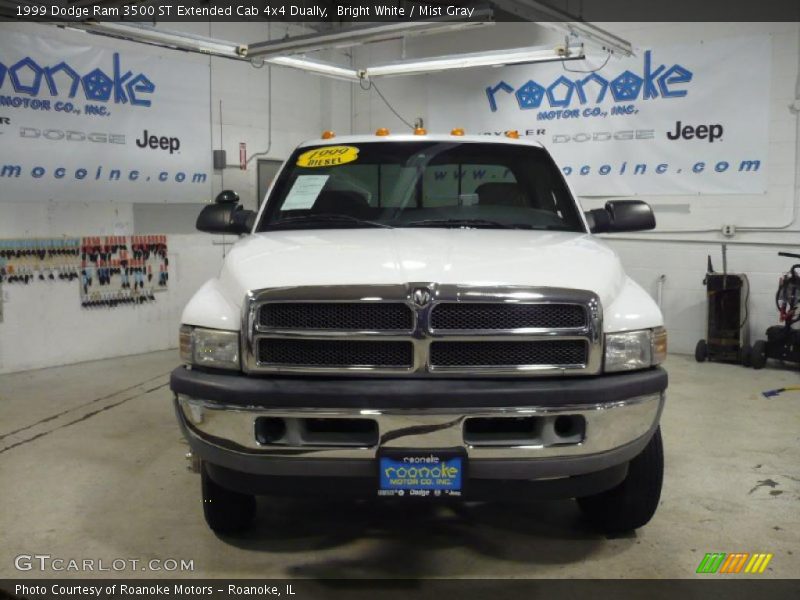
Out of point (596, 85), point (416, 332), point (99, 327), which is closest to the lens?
point (416, 332)

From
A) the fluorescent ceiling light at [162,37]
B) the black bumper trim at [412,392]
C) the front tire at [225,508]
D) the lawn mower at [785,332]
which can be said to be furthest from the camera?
the lawn mower at [785,332]

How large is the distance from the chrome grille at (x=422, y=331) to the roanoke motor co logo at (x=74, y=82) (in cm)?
516

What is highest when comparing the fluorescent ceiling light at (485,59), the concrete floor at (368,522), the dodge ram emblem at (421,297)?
the fluorescent ceiling light at (485,59)

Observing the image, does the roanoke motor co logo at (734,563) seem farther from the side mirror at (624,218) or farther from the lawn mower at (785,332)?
the lawn mower at (785,332)

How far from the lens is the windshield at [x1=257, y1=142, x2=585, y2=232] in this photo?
136 inches

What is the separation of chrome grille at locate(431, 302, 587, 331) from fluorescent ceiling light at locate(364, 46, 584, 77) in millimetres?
4493

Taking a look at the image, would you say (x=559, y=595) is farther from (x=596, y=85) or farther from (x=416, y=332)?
(x=596, y=85)

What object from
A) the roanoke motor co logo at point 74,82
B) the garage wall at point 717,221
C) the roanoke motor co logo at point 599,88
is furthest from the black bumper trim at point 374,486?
the roanoke motor co logo at point 599,88

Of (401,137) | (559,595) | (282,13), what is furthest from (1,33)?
(559,595)

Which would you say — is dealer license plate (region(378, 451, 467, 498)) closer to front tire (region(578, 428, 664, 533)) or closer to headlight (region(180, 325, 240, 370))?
headlight (region(180, 325, 240, 370))

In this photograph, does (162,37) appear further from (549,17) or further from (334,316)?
(334,316)

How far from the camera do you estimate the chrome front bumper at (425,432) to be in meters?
2.43

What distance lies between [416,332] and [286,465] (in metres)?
0.61

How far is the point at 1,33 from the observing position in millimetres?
6371
